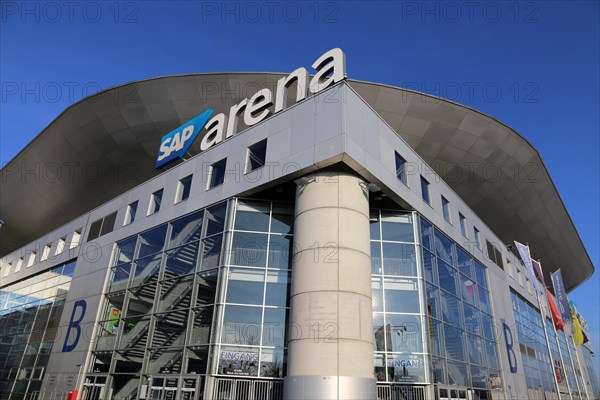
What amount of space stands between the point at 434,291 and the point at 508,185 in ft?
62.1

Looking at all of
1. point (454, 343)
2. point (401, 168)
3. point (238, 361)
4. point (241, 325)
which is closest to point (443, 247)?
point (454, 343)

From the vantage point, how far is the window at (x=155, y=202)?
22.0 meters

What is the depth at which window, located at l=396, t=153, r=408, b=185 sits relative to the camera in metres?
18.4

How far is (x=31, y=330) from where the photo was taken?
90.8 feet

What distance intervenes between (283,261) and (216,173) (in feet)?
19.3

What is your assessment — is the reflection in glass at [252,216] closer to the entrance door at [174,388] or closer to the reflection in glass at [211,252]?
the reflection in glass at [211,252]

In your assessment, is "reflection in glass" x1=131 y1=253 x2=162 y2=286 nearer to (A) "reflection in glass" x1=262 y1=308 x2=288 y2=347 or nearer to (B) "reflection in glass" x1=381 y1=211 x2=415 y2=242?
(A) "reflection in glass" x1=262 y1=308 x2=288 y2=347

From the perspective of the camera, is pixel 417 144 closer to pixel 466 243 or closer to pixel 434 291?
pixel 466 243

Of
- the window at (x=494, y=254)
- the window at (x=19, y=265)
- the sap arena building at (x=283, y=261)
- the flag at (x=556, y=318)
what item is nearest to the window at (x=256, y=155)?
the sap arena building at (x=283, y=261)

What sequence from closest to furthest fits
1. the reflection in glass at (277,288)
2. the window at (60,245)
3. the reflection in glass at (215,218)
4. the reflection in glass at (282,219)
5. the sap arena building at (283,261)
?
the sap arena building at (283,261)
the reflection in glass at (277,288)
the reflection in glass at (282,219)
the reflection in glass at (215,218)
the window at (60,245)

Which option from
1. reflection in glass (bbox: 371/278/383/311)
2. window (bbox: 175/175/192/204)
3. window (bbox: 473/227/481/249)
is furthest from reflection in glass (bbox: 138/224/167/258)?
window (bbox: 473/227/481/249)

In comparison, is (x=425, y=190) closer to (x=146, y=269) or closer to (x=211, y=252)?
(x=211, y=252)

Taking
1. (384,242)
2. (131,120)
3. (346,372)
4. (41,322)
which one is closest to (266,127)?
(384,242)

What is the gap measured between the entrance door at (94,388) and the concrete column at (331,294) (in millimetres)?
10623
